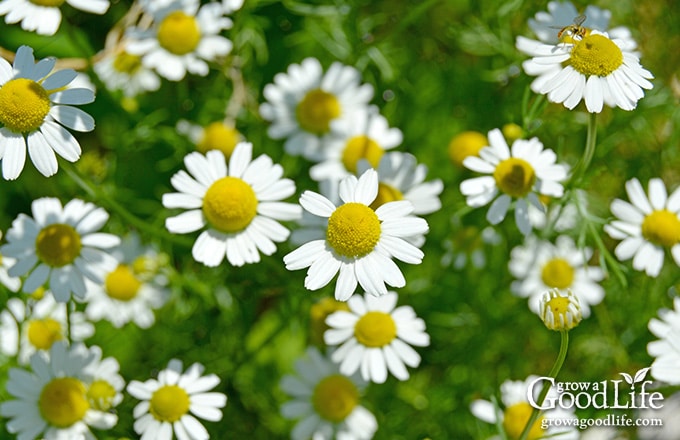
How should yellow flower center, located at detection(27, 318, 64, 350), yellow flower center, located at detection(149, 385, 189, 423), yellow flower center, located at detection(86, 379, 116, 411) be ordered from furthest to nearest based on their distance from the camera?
yellow flower center, located at detection(27, 318, 64, 350), yellow flower center, located at detection(86, 379, 116, 411), yellow flower center, located at detection(149, 385, 189, 423)

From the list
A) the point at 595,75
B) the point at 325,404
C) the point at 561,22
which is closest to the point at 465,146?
the point at 561,22

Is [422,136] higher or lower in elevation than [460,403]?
higher

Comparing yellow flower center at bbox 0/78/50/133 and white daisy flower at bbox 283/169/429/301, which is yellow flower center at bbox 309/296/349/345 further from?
yellow flower center at bbox 0/78/50/133

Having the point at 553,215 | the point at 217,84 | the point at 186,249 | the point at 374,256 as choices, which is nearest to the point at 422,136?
the point at 553,215

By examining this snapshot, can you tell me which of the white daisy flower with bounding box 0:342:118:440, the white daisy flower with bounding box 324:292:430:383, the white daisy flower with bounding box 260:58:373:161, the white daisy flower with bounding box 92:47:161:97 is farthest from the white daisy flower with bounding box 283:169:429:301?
the white daisy flower with bounding box 92:47:161:97

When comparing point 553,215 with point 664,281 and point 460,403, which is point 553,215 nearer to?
point 664,281

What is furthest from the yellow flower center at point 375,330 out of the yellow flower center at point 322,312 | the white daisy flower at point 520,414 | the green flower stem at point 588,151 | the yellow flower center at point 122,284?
the yellow flower center at point 122,284

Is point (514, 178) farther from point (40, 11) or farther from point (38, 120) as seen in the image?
point (40, 11)
